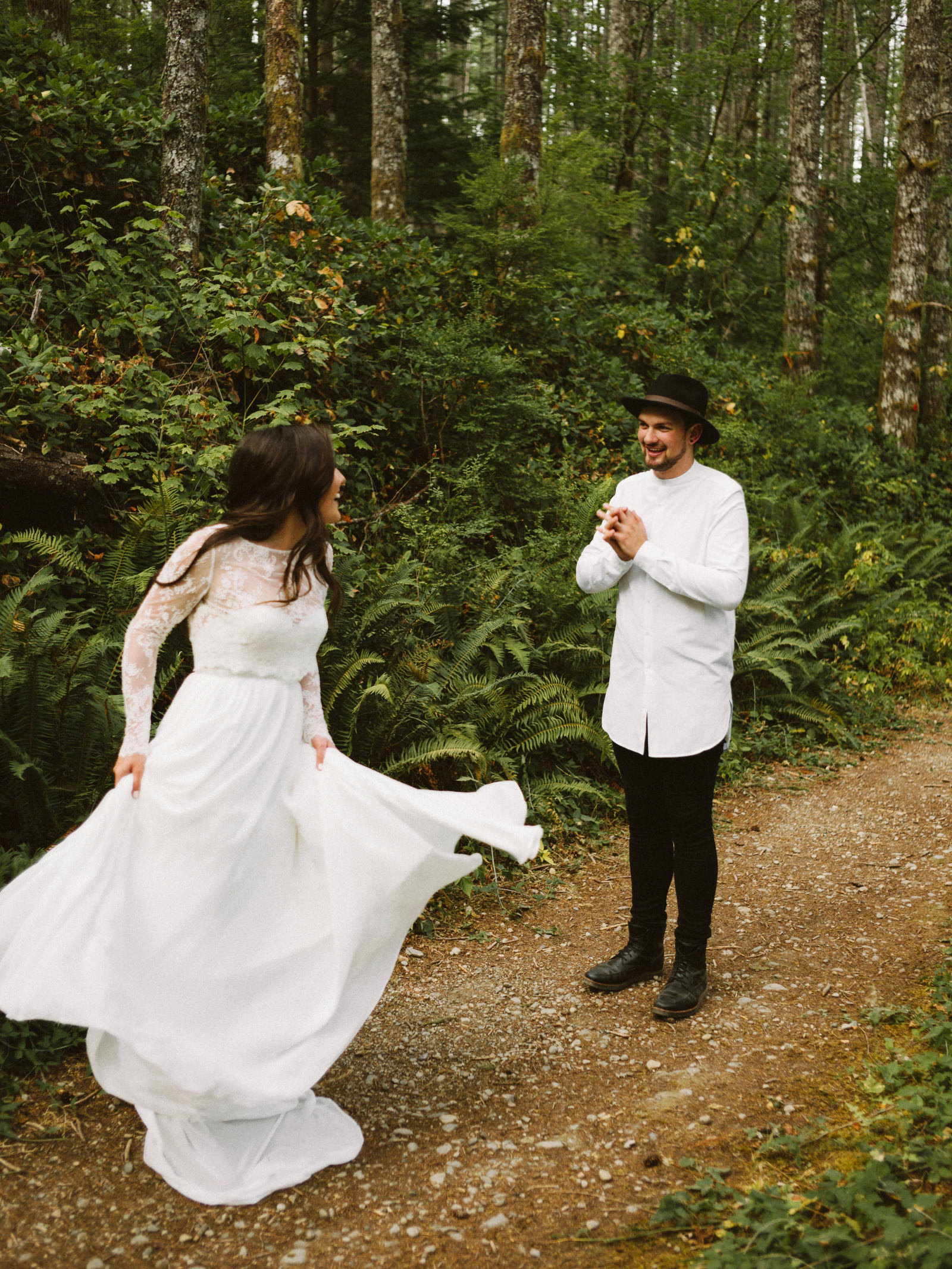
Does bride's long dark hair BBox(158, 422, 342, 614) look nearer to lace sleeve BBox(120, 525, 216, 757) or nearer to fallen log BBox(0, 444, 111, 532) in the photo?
lace sleeve BBox(120, 525, 216, 757)

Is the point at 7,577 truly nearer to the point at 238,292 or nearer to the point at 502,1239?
the point at 238,292

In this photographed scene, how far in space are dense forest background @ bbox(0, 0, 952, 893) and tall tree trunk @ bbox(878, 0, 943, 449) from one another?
46mm

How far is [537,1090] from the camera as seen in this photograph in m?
3.90

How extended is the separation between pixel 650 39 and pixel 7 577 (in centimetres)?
2136

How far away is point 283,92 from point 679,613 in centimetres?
945

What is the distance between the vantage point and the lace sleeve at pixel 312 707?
366 centimetres

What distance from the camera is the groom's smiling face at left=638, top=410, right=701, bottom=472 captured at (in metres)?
4.42

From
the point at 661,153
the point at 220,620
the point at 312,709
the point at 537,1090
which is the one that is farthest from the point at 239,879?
the point at 661,153

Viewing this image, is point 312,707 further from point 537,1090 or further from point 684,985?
point 684,985

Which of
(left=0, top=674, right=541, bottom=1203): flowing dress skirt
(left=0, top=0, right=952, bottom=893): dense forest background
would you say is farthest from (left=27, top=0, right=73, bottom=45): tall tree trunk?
(left=0, top=674, right=541, bottom=1203): flowing dress skirt

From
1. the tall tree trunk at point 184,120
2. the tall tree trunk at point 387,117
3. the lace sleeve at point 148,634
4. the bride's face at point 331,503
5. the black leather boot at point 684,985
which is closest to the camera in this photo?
the lace sleeve at point 148,634

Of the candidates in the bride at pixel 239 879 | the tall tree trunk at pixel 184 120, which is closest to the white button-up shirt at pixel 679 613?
the bride at pixel 239 879

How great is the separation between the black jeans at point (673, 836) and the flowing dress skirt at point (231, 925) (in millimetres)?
1244

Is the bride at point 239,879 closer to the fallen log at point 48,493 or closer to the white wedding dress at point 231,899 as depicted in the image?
the white wedding dress at point 231,899
